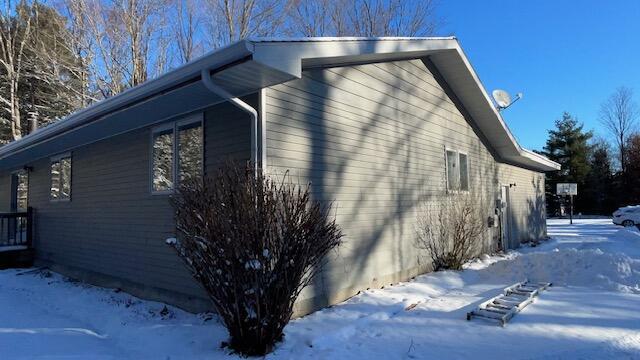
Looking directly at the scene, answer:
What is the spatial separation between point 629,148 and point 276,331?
49.8 meters

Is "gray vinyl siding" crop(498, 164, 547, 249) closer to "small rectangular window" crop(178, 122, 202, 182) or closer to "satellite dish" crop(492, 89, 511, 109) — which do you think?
"satellite dish" crop(492, 89, 511, 109)

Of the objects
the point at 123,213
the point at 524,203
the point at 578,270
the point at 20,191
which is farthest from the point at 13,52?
the point at 578,270

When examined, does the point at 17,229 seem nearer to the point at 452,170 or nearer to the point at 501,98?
the point at 452,170

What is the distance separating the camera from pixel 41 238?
39.3ft

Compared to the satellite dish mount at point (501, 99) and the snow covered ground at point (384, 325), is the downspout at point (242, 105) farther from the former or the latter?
the satellite dish mount at point (501, 99)

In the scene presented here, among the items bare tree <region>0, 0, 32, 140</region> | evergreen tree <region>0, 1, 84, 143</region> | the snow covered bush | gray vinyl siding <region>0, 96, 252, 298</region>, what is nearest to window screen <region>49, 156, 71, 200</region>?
gray vinyl siding <region>0, 96, 252, 298</region>

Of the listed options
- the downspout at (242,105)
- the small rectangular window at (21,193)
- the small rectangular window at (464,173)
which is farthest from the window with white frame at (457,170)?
the small rectangular window at (21,193)

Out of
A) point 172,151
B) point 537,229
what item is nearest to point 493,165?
point 537,229

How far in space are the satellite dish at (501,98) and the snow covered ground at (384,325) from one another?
5888 mm

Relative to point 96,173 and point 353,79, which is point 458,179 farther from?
point 96,173

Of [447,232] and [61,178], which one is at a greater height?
[61,178]

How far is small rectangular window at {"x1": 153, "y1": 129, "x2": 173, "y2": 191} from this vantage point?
7500 millimetres

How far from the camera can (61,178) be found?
1128cm

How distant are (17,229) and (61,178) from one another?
3.08 m
